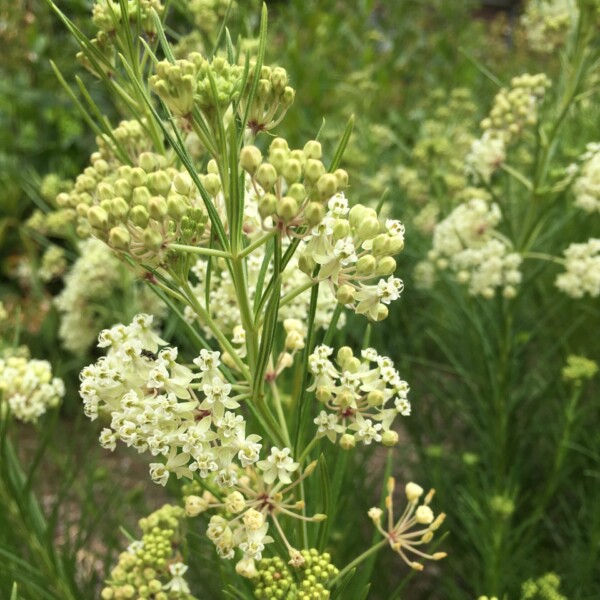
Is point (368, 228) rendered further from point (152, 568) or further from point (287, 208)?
point (152, 568)

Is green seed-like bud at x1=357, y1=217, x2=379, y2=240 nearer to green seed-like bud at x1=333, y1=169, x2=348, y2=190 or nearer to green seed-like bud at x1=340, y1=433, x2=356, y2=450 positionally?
green seed-like bud at x1=333, y1=169, x2=348, y2=190

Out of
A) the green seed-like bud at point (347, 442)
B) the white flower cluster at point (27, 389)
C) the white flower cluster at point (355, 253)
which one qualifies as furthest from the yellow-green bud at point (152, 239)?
the white flower cluster at point (27, 389)

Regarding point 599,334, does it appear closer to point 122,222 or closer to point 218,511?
point 218,511

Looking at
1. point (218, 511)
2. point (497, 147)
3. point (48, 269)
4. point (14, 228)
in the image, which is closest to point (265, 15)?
point (218, 511)

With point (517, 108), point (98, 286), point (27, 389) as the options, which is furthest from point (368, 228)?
point (98, 286)

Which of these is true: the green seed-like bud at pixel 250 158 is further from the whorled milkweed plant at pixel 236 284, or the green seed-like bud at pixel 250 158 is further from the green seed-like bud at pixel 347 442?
the green seed-like bud at pixel 347 442

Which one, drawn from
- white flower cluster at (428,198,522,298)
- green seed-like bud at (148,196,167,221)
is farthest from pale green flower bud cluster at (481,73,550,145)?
green seed-like bud at (148,196,167,221)
